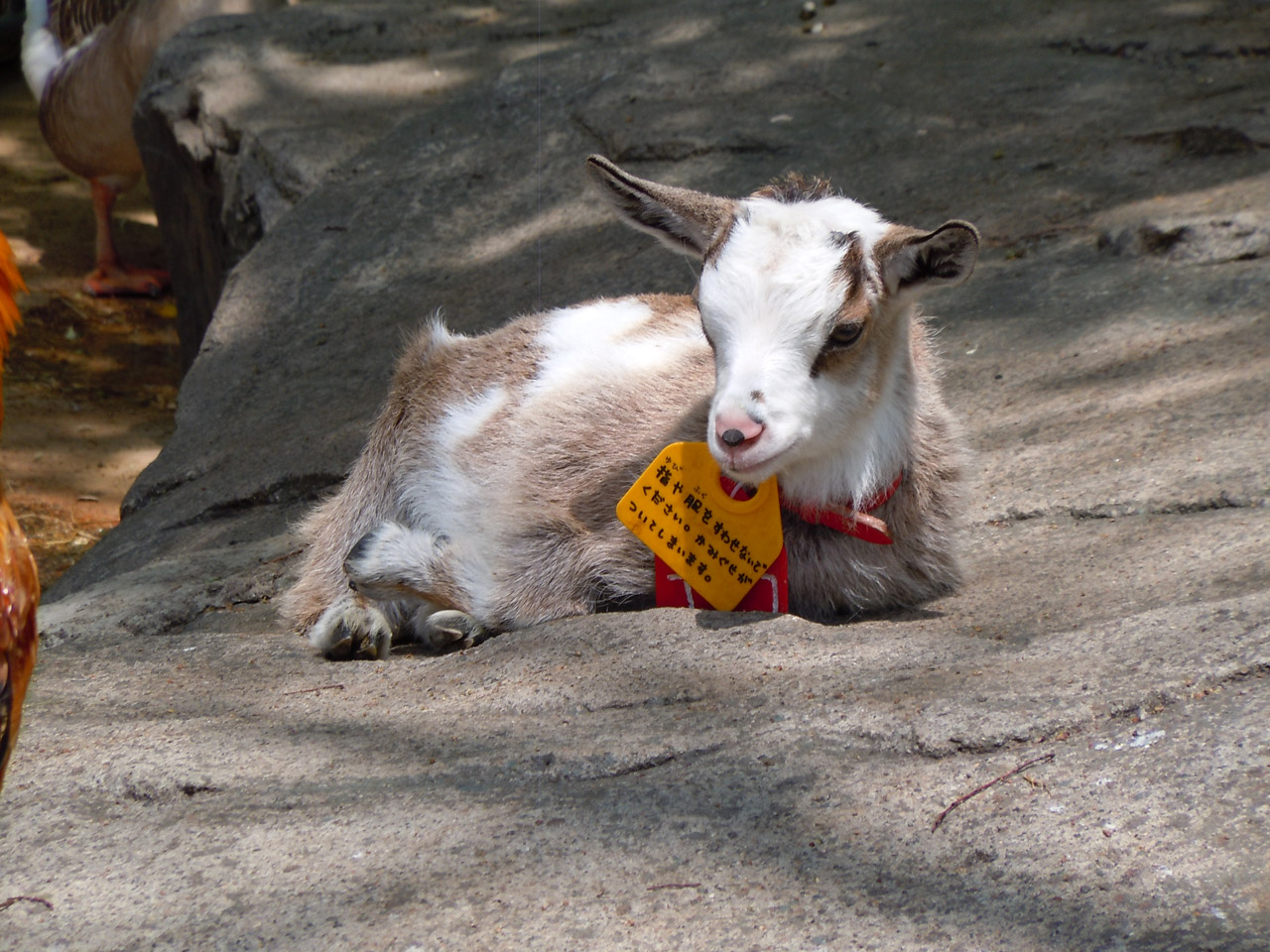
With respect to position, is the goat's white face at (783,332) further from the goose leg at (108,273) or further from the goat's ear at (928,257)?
the goose leg at (108,273)

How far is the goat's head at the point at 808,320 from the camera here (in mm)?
2887

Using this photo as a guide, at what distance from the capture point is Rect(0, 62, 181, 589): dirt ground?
23.3 ft

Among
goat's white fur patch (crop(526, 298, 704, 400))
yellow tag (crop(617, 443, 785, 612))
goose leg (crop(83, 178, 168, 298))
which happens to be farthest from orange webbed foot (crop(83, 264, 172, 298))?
yellow tag (crop(617, 443, 785, 612))

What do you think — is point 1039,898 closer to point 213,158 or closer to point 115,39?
point 213,158

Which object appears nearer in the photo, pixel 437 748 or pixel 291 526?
pixel 437 748

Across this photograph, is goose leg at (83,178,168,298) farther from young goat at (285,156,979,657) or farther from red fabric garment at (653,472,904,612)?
red fabric garment at (653,472,904,612)

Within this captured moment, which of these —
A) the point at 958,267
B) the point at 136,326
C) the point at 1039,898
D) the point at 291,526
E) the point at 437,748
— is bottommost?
the point at 136,326

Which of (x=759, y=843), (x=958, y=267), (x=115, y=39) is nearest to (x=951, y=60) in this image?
(x=958, y=267)

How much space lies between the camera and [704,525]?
316 cm

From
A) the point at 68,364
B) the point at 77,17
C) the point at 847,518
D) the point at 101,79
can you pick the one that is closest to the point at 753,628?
the point at 847,518

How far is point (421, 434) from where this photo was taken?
13.1ft

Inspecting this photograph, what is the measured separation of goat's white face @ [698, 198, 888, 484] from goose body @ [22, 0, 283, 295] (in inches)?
289

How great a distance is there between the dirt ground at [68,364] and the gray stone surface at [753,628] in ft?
5.95

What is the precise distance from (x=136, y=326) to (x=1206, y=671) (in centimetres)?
915
